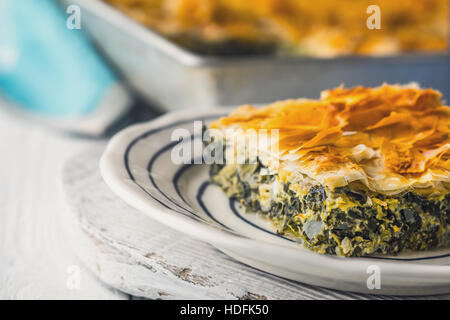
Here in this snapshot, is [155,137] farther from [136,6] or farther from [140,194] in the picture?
[136,6]

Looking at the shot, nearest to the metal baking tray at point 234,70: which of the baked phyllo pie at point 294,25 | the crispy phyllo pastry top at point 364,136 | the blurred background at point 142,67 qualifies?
the blurred background at point 142,67

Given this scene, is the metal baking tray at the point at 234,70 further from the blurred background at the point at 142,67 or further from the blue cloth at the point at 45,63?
A: the blue cloth at the point at 45,63

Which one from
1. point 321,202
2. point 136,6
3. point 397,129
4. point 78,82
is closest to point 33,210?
point 321,202

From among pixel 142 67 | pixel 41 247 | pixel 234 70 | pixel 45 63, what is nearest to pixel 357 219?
pixel 41 247

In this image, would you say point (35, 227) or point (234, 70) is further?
point (234, 70)

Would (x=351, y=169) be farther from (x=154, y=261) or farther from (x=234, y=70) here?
(x=234, y=70)

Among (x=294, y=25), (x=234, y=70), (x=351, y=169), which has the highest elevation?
(x=294, y=25)

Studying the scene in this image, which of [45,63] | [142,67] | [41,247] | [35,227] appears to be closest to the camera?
[41,247]
